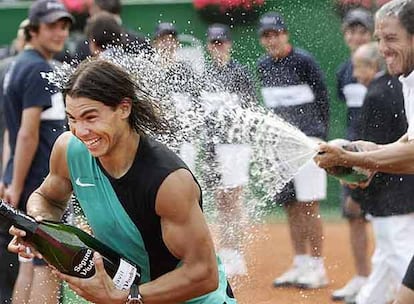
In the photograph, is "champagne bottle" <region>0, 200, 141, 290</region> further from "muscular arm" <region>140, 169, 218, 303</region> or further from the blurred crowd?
the blurred crowd

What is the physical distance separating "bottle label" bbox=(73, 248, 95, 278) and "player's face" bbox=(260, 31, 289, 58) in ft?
15.1

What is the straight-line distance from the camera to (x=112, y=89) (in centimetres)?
427

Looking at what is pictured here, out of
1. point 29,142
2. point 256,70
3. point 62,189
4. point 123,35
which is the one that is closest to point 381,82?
point 256,70

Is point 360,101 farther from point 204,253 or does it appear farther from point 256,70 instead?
point 204,253

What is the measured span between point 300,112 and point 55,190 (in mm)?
4163

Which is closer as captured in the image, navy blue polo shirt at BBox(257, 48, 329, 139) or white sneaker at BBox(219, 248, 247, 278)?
white sneaker at BBox(219, 248, 247, 278)

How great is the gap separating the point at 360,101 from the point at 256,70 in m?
0.96

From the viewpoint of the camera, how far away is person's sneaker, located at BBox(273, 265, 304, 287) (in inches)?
→ 319

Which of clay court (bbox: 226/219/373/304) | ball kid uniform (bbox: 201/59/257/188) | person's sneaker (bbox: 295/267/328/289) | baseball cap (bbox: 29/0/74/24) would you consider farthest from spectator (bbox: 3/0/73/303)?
person's sneaker (bbox: 295/267/328/289)

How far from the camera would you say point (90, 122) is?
419cm

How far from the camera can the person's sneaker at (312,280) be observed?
809cm

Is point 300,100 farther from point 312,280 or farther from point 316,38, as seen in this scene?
point 312,280

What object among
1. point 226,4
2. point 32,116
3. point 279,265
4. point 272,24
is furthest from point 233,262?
point 226,4

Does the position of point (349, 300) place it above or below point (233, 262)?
below
